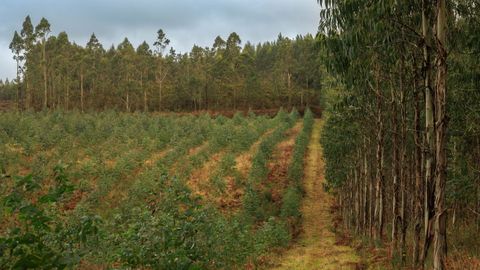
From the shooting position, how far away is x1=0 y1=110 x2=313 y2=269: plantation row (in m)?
8.01

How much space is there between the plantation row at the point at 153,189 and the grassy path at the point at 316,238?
1.03 m

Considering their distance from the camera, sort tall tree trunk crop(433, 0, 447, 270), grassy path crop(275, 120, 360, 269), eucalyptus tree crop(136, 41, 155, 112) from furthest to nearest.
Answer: eucalyptus tree crop(136, 41, 155, 112)
grassy path crop(275, 120, 360, 269)
tall tree trunk crop(433, 0, 447, 270)

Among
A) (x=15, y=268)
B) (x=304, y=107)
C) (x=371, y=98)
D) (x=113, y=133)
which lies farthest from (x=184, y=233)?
(x=304, y=107)

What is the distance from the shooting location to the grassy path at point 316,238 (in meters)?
16.2

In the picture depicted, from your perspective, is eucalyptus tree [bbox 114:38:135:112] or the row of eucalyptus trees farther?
eucalyptus tree [bbox 114:38:135:112]

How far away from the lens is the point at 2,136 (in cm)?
2973

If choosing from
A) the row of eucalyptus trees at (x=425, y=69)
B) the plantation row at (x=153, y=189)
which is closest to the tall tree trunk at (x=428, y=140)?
the row of eucalyptus trees at (x=425, y=69)

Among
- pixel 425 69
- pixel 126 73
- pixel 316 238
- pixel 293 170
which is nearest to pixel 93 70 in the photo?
pixel 126 73

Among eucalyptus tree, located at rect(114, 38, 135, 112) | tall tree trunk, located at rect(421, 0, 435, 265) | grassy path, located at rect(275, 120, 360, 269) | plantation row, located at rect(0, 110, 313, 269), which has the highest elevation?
eucalyptus tree, located at rect(114, 38, 135, 112)

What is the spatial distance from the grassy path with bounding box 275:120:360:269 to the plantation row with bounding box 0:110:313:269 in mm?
1029

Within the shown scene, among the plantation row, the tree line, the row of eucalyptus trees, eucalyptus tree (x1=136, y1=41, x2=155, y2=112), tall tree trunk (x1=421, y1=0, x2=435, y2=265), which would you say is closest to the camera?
the row of eucalyptus trees

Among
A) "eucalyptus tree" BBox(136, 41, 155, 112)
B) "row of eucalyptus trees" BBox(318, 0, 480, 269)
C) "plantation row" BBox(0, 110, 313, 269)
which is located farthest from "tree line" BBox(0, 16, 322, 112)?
"row of eucalyptus trees" BBox(318, 0, 480, 269)

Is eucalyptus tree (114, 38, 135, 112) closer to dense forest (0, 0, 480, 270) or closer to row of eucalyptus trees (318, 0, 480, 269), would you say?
dense forest (0, 0, 480, 270)

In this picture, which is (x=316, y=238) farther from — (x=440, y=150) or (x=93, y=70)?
(x=93, y=70)
